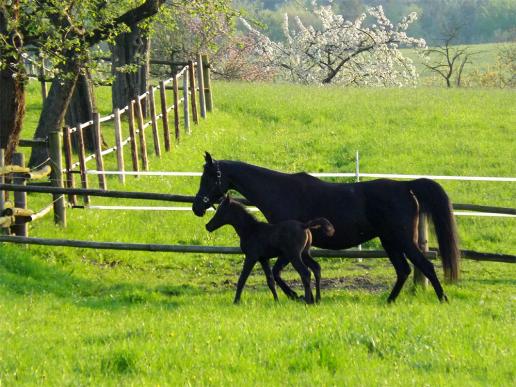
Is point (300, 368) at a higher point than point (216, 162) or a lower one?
lower

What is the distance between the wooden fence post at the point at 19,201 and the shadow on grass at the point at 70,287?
664 millimetres

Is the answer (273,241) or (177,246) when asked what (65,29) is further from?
(273,241)

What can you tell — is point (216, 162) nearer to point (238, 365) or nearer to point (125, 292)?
point (125, 292)

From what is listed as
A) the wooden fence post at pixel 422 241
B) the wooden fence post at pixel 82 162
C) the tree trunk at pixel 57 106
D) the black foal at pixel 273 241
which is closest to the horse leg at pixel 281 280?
the black foal at pixel 273 241

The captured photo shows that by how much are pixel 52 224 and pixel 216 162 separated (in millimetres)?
5810

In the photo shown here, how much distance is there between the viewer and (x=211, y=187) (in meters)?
12.8

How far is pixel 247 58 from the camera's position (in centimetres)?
6412

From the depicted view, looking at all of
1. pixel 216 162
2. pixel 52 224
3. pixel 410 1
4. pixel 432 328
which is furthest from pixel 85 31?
pixel 410 1

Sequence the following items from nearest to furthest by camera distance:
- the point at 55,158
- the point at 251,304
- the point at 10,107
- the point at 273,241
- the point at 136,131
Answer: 1. the point at 251,304
2. the point at 273,241
3. the point at 55,158
4. the point at 10,107
5. the point at 136,131

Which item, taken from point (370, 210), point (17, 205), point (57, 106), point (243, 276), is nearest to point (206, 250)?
point (243, 276)

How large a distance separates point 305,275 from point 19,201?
6280mm

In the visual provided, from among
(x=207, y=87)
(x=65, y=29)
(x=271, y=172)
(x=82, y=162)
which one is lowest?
(x=82, y=162)

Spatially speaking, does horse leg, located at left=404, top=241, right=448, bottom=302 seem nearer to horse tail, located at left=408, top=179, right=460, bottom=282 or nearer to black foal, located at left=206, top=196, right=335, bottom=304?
horse tail, located at left=408, top=179, right=460, bottom=282

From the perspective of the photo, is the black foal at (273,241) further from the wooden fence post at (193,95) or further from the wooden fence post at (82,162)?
the wooden fence post at (193,95)
